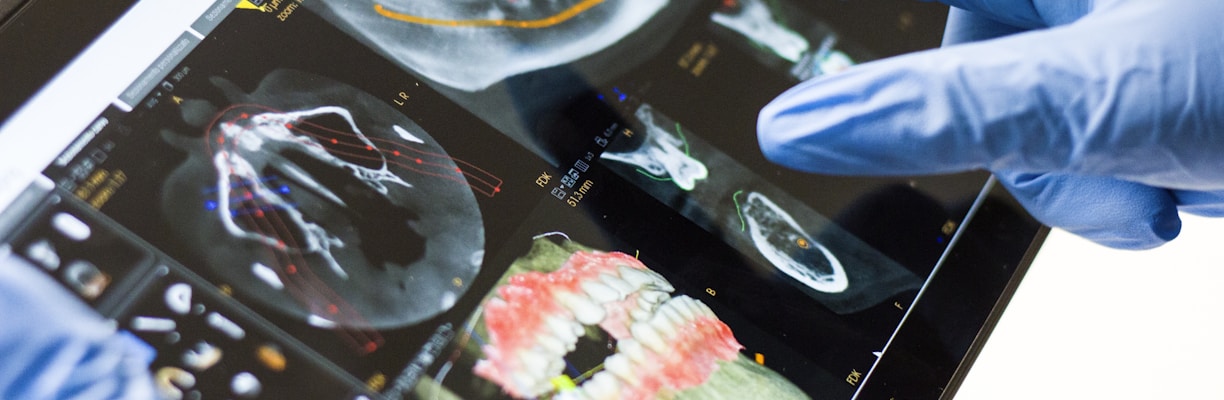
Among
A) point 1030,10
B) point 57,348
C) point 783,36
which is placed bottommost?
point 57,348

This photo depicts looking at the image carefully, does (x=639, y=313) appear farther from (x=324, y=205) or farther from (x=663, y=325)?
(x=324, y=205)

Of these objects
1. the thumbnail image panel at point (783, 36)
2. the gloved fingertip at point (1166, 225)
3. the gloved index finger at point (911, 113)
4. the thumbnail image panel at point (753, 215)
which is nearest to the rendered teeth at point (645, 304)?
the thumbnail image panel at point (753, 215)

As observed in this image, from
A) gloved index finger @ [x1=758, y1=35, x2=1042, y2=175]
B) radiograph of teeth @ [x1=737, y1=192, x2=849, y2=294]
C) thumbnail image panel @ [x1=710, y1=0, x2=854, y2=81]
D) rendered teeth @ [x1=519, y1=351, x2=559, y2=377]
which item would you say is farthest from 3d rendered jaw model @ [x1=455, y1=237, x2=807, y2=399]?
thumbnail image panel @ [x1=710, y1=0, x2=854, y2=81]

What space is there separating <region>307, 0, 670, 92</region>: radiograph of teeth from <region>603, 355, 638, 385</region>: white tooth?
321mm

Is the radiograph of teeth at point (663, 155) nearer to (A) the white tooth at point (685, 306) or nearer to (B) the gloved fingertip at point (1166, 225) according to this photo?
(A) the white tooth at point (685, 306)

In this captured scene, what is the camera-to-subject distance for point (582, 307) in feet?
2.81

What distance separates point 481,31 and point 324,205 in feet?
0.88

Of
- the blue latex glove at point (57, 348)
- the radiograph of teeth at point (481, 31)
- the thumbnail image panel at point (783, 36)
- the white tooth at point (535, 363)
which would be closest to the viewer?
the blue latex glove at point (57, 348)

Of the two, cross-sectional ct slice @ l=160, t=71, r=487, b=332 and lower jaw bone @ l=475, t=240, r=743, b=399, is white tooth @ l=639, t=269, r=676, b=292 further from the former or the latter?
cross-sectional ct slice @ l=160, t=71, r=487, b=332

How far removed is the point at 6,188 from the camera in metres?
0.74

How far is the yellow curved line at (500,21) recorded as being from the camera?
932mm

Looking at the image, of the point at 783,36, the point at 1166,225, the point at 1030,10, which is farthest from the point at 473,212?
the point at 1166,225

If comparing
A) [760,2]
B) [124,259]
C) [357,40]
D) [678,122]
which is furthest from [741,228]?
[124,259]

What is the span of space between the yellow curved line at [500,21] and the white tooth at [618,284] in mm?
304
